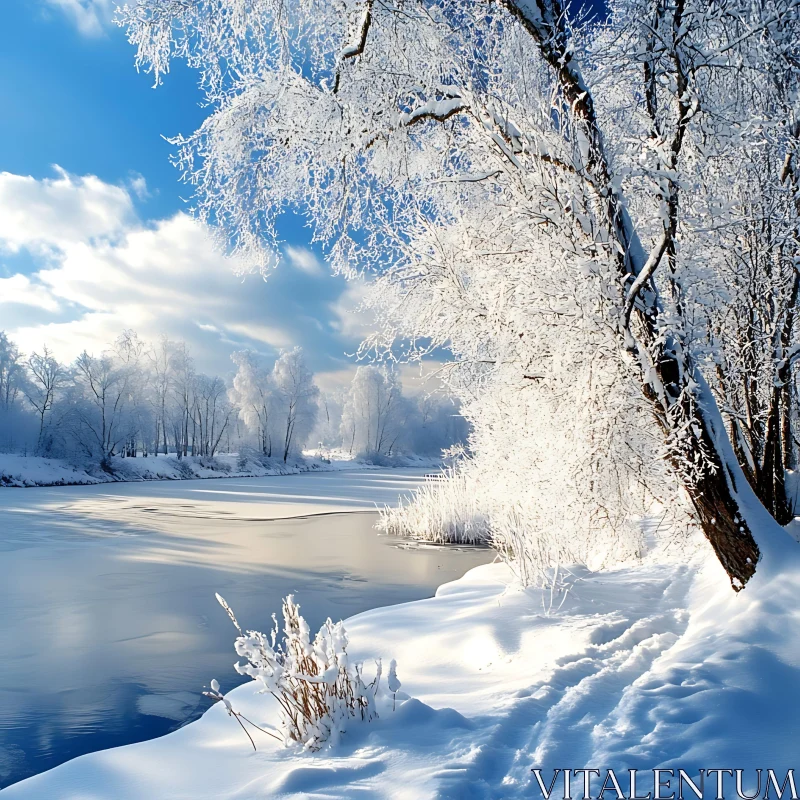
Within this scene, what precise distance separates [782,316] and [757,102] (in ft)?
6.10

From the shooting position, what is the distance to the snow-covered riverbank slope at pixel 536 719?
7.54 feet

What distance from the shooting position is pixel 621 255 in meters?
4.09

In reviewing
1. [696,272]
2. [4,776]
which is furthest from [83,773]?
[696,272]

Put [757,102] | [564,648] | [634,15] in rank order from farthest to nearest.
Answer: [757,102]
[634,15]
[564,648]

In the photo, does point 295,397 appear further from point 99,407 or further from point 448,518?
point 448,518

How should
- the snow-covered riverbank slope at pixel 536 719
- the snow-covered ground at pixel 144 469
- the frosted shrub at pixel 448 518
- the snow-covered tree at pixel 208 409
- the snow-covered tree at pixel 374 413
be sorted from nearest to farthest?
the snow-covered riverbank slope at pixel 536 719 → the frosted shrub at pixel 448 518 → the snow-covered ground at pixel 144 469 → the snow-covered tree at pixel 208 409 → the snow-covered tree at pixel 374 413

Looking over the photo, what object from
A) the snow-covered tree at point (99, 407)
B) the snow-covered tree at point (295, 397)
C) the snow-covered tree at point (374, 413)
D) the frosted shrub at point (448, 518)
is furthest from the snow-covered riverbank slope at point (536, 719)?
the snow-covered tree at point (374, 413)

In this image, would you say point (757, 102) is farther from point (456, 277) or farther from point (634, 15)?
point (456, 277)

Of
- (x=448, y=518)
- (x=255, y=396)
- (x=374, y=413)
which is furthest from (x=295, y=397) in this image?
(x=448, y=518)

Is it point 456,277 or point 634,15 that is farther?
point 456,277

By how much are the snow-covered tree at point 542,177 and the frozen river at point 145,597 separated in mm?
3341

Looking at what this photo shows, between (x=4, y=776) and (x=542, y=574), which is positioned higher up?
Result: (x=542, y=574)

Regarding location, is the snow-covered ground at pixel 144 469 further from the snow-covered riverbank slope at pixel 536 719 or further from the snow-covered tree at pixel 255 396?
the snow-covered riverbank slope at pixel 536 719

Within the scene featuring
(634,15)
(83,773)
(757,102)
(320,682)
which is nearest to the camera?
(320,682)
